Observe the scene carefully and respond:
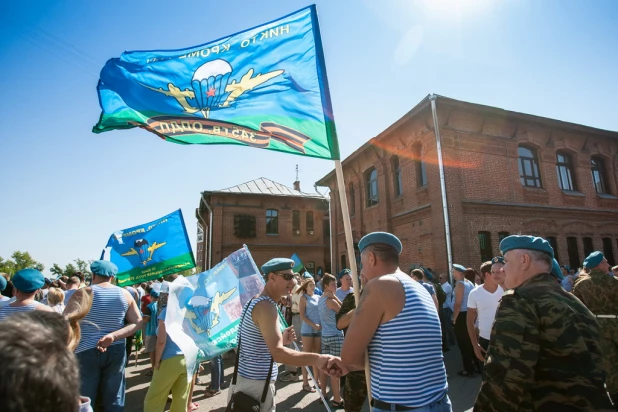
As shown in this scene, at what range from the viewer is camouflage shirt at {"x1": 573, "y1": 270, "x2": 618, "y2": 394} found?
3.46 meters

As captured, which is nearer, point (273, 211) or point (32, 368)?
point (32, 368)

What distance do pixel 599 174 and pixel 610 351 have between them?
18.4 meters

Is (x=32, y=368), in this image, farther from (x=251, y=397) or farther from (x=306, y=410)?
(x=306, y=410)

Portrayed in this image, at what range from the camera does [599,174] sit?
56.4 feet

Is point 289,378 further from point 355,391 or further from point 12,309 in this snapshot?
point 12,309

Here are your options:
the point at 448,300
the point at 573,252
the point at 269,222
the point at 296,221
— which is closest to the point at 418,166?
the point at 448,300

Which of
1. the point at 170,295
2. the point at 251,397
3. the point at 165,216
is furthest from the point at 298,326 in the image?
the point at 251,397

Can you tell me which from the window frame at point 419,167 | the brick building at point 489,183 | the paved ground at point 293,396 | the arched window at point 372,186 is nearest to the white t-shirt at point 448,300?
the paved ground at point 293,396

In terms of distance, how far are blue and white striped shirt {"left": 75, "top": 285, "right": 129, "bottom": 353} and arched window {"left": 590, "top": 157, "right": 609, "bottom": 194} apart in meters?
21.1

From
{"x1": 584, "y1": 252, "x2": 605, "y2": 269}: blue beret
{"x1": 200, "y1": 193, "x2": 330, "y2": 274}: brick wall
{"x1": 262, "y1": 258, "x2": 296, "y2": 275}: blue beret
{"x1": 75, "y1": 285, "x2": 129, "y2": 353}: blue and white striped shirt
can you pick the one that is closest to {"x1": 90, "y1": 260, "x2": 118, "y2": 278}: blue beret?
{"x1": 75, "y1": 285, "x2": 129, "y2": 353}: blue and white striped shirt

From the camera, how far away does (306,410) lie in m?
5.17

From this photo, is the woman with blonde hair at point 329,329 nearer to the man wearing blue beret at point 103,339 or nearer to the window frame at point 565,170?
the man wearing blue beret at point 103,339

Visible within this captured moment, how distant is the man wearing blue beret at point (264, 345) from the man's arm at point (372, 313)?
0.60 meters

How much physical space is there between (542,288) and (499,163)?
13746 mm
